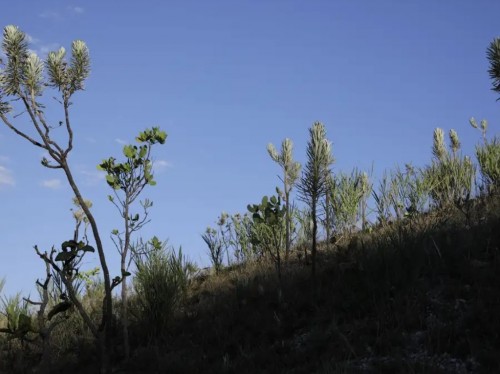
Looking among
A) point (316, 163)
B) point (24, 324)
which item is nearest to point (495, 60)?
point (316, 163)

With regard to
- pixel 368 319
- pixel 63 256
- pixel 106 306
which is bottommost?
pixel 368 319

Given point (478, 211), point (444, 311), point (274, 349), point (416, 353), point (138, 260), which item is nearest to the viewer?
point (416, 353)

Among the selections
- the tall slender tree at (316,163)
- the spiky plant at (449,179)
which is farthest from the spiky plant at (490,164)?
the tall slender tree at (316,163)

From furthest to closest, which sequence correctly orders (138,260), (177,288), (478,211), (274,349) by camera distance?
(478,211) → (138,260) → (177,288) → (274,349)

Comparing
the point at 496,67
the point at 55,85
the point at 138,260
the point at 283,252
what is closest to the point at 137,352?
the point at 138,260

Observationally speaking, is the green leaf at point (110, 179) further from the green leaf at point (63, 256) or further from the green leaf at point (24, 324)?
the green leaf at point (24, 324)

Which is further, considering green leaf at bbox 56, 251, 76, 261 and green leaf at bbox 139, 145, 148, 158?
green leaf at bbox 139, 145, 148, 158

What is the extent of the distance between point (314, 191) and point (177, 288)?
7.72 feet

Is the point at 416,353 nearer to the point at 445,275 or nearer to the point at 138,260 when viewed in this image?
the point at 445,275

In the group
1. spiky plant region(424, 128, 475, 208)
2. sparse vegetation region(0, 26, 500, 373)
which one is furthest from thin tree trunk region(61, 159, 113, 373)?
spiky plant region(424, 128, 475, 208)

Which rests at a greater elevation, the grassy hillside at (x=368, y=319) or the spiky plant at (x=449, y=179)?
the spiky plant at (x=449, y=179)

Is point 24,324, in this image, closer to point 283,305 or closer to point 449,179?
point 283,305

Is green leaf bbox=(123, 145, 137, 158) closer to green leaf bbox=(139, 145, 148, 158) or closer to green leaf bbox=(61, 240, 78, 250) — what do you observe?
green leaf bbox=(139, 145, 148, 158)

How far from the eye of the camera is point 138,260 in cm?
732
